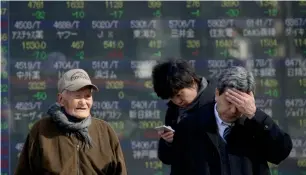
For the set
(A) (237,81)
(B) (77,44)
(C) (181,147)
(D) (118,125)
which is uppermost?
(B) (77,44)

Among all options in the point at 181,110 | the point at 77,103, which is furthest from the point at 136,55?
the point at 77,103

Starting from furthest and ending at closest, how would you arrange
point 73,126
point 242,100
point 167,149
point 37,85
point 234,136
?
point 37,85
point 167,149
point 73,126
point 234,136
point 242,100

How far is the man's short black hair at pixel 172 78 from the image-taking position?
3.45 metres

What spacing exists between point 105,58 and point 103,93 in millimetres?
Answer: 306

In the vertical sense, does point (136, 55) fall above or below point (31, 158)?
above

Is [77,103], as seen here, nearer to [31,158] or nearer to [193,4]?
[31,158]

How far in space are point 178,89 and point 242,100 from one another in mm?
808

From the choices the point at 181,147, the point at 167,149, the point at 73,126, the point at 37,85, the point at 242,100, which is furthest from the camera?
the point at 37,85

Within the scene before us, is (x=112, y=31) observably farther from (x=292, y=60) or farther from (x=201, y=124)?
(x=201, y=124)

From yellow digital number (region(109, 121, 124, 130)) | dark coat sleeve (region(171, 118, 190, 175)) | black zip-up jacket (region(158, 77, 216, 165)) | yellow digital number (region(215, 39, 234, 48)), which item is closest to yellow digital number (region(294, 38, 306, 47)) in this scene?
yellow digital number (region(215, 39, 234, 48))

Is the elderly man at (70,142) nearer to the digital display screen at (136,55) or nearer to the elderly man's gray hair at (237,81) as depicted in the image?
the elderly man's gray hair at (237,81)

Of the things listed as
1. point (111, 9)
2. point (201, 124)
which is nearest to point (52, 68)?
point (111, 9)

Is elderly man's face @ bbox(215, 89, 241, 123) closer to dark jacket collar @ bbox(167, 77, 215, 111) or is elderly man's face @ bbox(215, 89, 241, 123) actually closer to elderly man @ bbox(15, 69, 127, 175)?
dark jacket collar @ bbox(167, 77, 215, 111)

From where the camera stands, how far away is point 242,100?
268 centimetres
